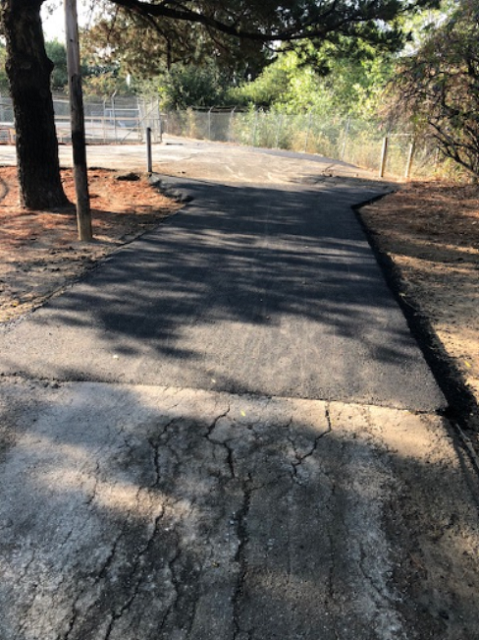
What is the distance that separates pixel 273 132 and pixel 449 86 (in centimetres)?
1763

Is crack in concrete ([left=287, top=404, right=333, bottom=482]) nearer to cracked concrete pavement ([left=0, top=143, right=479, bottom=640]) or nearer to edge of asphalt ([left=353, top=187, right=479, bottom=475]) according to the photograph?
cracked concrete pavement ([left=0, top=143, right=479, bottom=640])

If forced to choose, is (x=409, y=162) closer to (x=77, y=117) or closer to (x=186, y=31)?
(x=186, y=31)

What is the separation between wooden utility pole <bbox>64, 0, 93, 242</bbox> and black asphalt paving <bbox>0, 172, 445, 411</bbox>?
3.24 ft

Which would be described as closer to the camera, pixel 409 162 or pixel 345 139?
pixel 409 162

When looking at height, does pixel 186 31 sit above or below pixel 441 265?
above

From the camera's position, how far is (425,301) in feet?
19.3

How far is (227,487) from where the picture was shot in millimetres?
2734

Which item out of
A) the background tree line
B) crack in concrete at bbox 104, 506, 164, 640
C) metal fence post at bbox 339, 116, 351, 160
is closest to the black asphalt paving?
crack in concrete at bbox 104, 506, 164, 640

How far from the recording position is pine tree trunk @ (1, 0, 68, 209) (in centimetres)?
904

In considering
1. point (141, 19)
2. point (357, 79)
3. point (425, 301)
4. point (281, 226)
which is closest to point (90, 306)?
point (425, 301)

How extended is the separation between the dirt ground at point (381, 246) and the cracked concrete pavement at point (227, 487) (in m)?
0.64

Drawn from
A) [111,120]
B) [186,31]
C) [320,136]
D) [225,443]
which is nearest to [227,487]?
[225,443]

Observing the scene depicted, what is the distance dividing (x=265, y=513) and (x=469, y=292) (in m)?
4.67

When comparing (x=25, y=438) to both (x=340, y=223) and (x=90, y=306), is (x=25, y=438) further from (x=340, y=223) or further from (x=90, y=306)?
(x=340, y=223)
